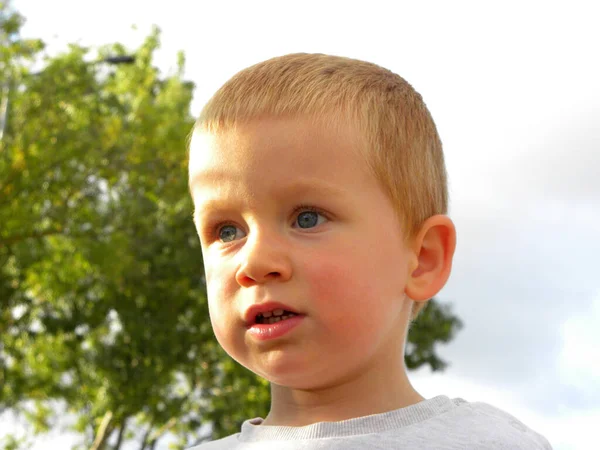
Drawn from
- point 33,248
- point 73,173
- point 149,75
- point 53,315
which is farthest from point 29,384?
point 149,75

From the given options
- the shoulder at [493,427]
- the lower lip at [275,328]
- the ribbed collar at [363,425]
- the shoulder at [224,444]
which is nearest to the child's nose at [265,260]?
the lower lip at [275,328]

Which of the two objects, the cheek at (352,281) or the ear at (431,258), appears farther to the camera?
the ear at (431,258)

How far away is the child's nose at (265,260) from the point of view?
254 cm

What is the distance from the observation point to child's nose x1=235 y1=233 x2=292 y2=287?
8.35ft

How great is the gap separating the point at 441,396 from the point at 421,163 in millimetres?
732

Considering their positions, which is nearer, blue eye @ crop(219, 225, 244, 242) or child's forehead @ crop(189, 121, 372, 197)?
child's forehead @ crop(189, 121, 372, 197)

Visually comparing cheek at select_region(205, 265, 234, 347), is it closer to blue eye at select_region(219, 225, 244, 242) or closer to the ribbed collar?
blue eye at select_region(219, 225, 244, 242)

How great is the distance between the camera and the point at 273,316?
8.62 feet

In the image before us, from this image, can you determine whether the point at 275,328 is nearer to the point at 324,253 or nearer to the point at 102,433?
the point at 324,253

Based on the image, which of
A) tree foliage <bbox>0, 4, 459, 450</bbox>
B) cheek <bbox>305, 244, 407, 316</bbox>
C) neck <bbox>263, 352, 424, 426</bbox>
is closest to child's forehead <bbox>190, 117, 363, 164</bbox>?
cheek <bbox>305, 244, 407, 316</bbox>

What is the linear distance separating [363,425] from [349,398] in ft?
0.36

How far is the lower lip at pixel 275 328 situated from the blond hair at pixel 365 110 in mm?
463

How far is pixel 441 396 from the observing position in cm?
289

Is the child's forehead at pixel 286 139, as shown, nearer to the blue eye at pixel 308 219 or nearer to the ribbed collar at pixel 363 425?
Answer: the blue eye at pixel 308 219
